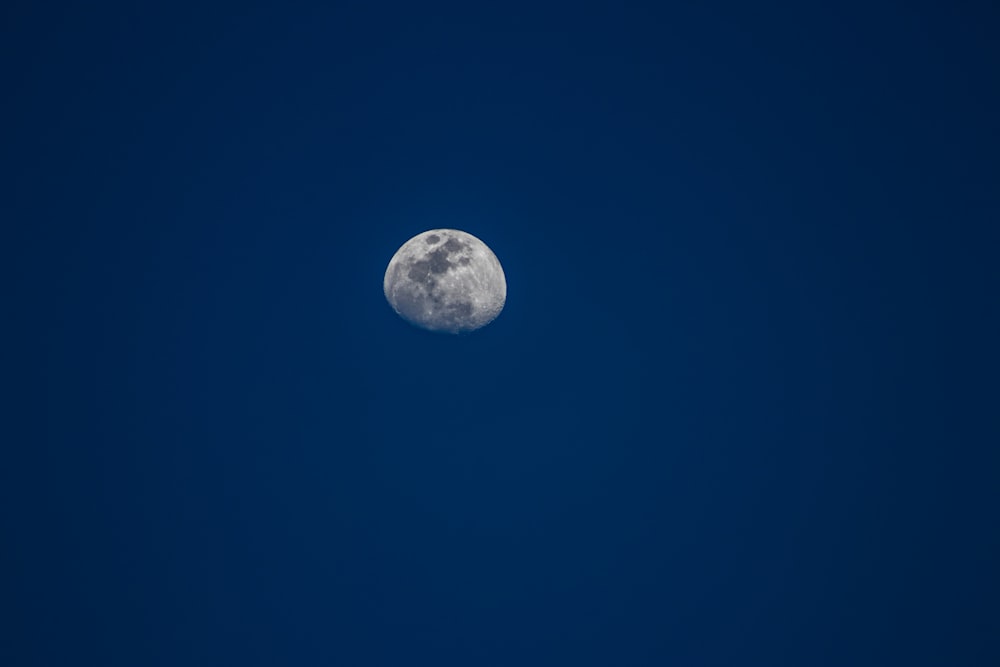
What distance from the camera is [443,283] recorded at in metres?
11.3

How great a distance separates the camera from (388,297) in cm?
1225

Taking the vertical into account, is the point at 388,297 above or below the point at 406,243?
below

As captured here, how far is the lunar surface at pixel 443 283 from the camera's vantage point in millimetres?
11328

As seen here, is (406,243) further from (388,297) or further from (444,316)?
(444,316)

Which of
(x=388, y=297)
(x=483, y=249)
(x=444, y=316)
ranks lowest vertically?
(x=444, y=316)

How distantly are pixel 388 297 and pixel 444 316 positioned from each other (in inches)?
65.7

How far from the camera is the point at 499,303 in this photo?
12.7 meters

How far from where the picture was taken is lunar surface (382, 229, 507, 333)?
1133 centimetres

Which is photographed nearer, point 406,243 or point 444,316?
point 444,316

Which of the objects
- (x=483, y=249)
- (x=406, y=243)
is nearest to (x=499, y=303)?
(x=483, y=249)

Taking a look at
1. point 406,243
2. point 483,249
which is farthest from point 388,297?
point 483,249

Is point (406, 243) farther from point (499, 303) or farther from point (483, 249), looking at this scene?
point (499, 303)

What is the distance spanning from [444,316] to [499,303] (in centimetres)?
173

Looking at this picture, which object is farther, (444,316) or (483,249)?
(483,249)
